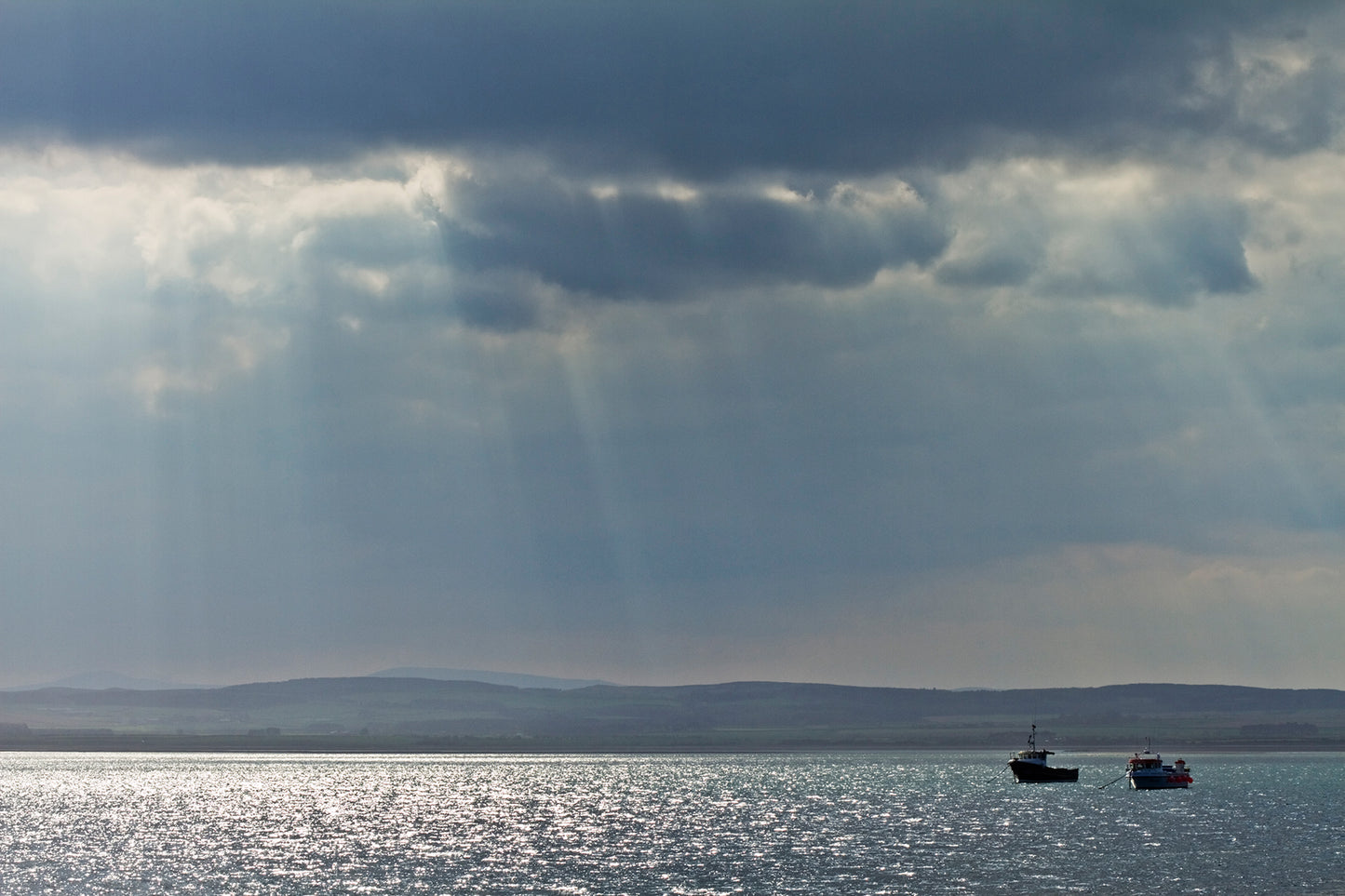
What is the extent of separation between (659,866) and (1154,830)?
60452mm

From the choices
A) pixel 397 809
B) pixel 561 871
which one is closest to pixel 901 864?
pixel 561 871

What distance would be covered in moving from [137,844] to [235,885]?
4034cm

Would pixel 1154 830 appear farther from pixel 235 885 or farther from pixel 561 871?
pixel 235 885

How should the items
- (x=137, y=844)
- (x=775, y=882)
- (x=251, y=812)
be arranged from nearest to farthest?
(x=775, y=882)
(x=137, y=844)
(x=251, y=812)

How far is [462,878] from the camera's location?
11069 centimetres

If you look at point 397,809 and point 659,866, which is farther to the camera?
point 397,809

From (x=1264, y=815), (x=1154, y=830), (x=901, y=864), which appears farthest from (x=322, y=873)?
(x=1264, y=815)

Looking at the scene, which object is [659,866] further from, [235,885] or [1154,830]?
[1154,830]

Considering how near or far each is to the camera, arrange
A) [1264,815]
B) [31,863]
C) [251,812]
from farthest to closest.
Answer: [251,812] < [1264,815] < [31,863]

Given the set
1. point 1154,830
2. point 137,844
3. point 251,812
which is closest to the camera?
point 137,844

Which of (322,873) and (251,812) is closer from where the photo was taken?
(322,873)

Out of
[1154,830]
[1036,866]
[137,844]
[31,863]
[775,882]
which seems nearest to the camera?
[775,882]

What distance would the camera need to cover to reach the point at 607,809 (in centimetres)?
19562

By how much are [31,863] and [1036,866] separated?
77074mm
